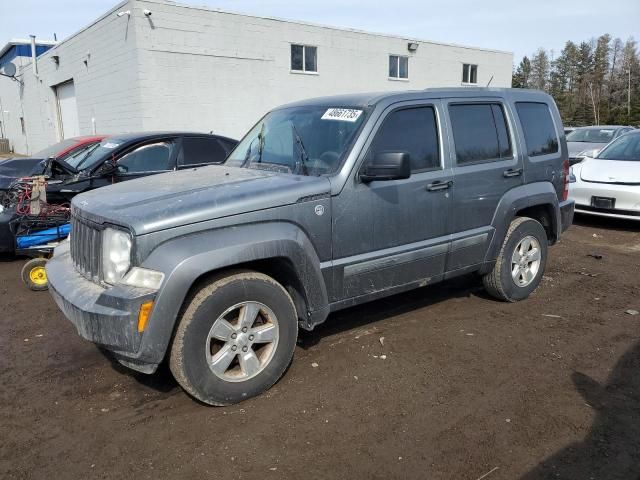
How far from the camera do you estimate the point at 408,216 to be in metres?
4.16

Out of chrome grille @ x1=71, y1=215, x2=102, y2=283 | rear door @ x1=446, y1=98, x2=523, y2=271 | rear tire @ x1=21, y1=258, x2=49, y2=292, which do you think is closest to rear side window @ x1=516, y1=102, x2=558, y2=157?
rear door @ x1=446, y1=98, x2=523, y2=271

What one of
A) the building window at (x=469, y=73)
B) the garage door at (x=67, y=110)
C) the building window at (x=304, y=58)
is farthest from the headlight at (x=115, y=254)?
the building window at (x=469, y=73)

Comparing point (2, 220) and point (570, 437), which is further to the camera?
point (2, 220)

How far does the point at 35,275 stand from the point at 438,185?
14.9 feet

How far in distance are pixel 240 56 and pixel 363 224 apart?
16.1 metres

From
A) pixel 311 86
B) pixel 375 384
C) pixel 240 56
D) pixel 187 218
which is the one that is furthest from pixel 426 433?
pixel 311 86

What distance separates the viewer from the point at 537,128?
5.36 m

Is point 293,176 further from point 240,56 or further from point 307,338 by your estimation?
point 240,56

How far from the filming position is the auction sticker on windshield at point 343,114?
4.08m

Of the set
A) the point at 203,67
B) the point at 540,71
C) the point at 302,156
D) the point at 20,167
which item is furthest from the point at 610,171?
the point at 540,71

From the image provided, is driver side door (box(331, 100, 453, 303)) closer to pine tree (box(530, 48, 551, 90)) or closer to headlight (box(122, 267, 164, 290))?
headlight (box(122, 267, 164, 290))

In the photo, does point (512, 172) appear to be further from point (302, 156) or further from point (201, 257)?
point (201, 257)

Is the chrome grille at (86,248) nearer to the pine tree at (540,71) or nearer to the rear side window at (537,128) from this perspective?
the rear side window at (537,128)

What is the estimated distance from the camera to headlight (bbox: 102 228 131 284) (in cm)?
317
